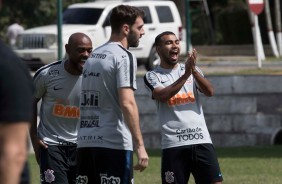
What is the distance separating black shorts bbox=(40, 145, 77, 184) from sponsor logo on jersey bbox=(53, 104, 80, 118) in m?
0.28

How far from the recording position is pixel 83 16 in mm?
27906

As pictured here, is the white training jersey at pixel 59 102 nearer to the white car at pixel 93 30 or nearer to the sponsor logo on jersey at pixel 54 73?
the sponsor logo on jersey at pixel 54 73

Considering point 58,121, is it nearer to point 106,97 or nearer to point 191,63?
point 191,63

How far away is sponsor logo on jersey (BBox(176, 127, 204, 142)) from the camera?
8.59m

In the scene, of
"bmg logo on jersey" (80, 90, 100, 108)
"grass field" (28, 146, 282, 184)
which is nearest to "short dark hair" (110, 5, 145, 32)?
"bmg logo on jersey" (80, 90, 100, 108)

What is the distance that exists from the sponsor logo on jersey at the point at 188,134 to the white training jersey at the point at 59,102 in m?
0.86

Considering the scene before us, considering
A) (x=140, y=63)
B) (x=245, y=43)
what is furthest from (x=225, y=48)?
(x=140, y=63)

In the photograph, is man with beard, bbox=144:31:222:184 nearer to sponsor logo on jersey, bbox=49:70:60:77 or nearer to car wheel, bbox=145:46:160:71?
sponsor logo on jersey, bbox=49:70:60:77

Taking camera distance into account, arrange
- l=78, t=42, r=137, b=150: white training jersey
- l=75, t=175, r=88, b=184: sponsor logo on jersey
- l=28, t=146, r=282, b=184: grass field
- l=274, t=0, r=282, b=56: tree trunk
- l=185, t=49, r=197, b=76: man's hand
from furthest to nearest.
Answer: l=274, t=0, r=282, b=56: tree trunk
l=28, t=146, r=282, b=184: grass field
l=185, t=49, r=197, b=76: man's hand
l=75, t=175, r=88, b=184: sponsor logo on jersey
l=78, t=42, r=137, b=150: white training jersey

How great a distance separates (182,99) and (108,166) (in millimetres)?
1474

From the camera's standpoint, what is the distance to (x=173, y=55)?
28.6ft

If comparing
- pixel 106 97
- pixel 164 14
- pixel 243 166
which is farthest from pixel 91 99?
pixel 164 14

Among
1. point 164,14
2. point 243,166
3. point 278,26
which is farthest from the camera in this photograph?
point 278,26

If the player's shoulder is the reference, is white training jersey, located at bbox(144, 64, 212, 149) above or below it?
below
